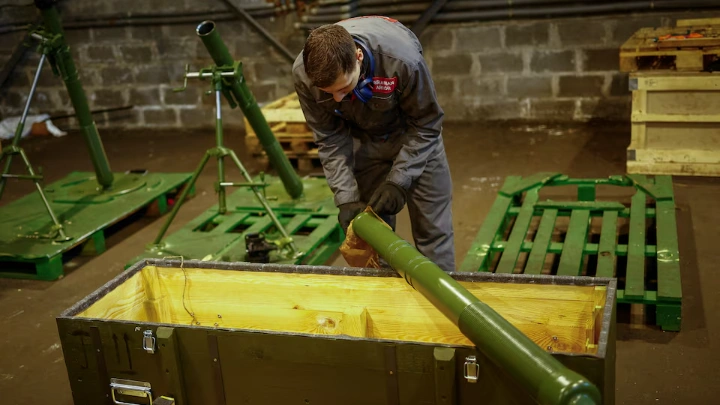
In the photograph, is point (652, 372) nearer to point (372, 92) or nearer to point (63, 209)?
point (372, 92)

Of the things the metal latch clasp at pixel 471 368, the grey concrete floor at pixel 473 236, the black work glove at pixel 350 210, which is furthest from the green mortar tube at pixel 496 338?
the grey concrete floor at pixel 473 236

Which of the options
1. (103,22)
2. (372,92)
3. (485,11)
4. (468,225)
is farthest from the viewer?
(103,22)

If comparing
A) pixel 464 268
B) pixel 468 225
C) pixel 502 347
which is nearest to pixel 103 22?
pixel 468 225

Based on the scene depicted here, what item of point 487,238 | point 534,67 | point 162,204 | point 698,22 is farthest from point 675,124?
point 162,204

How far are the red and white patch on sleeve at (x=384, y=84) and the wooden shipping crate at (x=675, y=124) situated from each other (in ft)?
10.4

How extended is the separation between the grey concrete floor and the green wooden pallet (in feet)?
0.64

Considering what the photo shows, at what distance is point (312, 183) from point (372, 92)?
2.93 m

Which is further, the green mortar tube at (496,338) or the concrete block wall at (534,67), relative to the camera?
the concrete block wall at (534,67)

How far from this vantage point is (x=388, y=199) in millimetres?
3375

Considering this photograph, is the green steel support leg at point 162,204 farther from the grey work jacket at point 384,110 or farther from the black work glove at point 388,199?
the black work glove at point 388,199

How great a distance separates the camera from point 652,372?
349 cm

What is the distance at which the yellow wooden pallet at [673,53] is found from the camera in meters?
5.54

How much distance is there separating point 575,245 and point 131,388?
2.71 metres

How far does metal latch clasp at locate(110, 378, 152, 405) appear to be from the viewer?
113 inches
